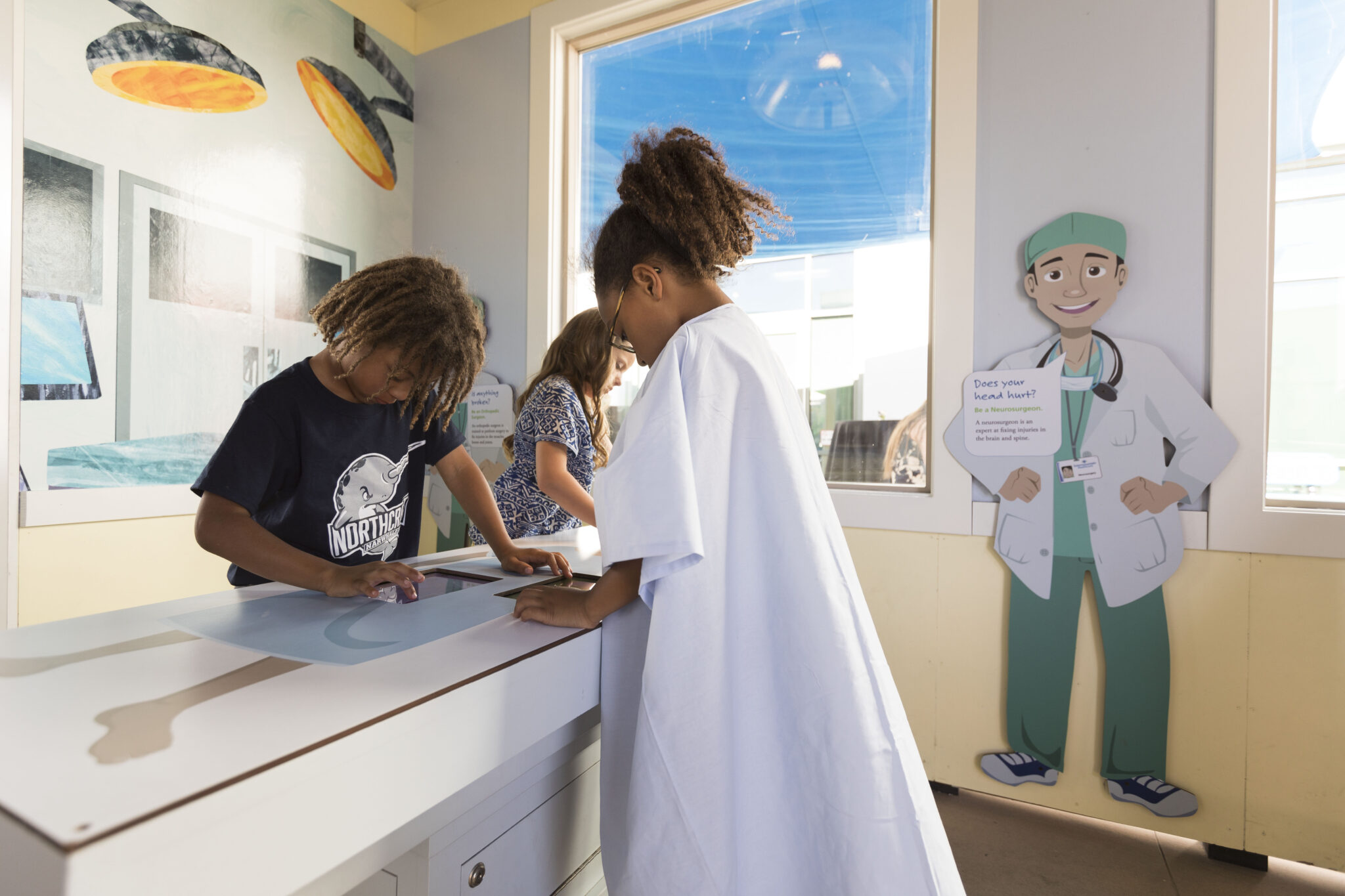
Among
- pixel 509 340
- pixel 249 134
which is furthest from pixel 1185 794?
pixel 249 134

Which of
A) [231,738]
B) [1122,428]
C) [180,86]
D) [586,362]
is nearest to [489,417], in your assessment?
[586,362]

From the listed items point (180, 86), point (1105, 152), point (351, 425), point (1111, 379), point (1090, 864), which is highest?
point (180, 86)

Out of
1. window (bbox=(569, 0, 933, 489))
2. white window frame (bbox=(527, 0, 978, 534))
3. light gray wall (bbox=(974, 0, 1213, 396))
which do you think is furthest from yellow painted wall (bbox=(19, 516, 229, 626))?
light gray wall (bbox=(974, 0, 1213, 396))

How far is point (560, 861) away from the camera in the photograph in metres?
0.87

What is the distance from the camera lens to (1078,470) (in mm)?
1760

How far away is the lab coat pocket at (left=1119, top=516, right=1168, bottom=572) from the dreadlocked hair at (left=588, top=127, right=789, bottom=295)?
141 cm

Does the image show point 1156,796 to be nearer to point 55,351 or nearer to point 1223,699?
point 1223,699

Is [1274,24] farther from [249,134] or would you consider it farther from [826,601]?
[249,134]

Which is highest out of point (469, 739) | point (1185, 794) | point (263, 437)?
point (263, 437)

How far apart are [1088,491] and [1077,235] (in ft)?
2.27

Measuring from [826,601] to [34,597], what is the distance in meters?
2.11

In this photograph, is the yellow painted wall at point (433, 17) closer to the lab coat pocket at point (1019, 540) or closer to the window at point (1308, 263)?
the window at point (1308, 263)

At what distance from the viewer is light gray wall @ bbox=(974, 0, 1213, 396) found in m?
1.67

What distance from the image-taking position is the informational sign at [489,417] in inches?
108
